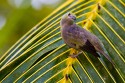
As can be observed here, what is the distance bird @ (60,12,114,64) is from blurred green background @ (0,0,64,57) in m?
1.03

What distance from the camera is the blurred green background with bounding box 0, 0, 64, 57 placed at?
2.64 m

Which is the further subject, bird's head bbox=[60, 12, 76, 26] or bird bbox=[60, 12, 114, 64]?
bird's head bbox=[60, 12, 76, 26]

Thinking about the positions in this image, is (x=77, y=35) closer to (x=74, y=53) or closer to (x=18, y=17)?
(x=74, y=53)

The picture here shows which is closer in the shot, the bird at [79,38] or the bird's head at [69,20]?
A: the bird at [79,38]

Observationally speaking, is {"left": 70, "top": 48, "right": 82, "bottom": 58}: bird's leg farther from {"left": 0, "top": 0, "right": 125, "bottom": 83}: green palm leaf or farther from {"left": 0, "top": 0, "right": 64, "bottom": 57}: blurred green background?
{"left": 0, "top": 0, "right": 64, "bottom": 57}: blurred green background

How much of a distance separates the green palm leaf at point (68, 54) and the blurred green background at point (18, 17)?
0.92 m

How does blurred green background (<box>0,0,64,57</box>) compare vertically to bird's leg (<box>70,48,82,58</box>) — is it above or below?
above

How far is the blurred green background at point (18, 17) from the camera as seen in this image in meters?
2.64

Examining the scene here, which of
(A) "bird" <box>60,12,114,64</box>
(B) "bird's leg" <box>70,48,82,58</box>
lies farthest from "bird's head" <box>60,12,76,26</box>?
(B) "bird's leg" <box>70,48,82,58</box>

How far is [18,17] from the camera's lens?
2.79 meters

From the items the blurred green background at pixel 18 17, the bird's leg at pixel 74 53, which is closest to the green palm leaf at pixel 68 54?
the bird's leg at pixel 74 53

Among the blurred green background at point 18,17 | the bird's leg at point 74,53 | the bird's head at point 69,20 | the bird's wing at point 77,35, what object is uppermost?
the blurred green background at point 18,17

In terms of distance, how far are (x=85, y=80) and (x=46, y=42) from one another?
0.28m

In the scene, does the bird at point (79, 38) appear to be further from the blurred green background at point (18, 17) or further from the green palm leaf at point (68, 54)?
the blurred green background at point (18, 17)
